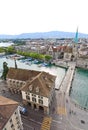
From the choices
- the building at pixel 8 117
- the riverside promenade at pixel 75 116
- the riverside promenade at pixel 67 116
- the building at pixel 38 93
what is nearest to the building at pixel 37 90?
the building at pixel 38 93

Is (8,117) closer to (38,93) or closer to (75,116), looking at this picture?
(38,93)

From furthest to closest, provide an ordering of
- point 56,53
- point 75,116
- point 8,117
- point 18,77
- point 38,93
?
point 56,53
point 18,77
point 75,116
point 38,93
point 8,117

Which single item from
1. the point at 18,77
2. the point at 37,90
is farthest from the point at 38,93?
the point at 18,77

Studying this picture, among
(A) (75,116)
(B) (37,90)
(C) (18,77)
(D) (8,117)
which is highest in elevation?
(C) (18,77)

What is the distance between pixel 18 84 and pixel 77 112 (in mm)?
26807

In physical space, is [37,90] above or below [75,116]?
above

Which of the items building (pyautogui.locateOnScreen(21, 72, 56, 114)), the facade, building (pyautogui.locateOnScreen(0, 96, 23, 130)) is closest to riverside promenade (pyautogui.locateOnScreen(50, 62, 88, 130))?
building (pyautogui.locateOnScreen(21, 72, 56, 114))

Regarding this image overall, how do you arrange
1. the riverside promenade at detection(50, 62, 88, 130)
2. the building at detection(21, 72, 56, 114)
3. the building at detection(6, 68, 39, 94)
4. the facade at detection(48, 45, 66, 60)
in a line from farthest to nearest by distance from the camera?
the facade at detection(48, 45, 66, 60) → the building at detection(6, 68, 39, 94) → the building at detection(21, 72, 56, 114) → the riverside promenade at detection(50, 62, 88, 130)

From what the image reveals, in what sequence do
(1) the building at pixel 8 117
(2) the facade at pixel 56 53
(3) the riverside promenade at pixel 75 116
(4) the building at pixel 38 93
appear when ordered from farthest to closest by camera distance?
(2) the facade at pixel 56 53, (4) the building at pixel 38 93, (3) the riverside promenade at pixel 75 116, (1) the building at pixel 8 117

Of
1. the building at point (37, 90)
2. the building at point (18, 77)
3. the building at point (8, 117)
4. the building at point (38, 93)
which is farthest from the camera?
the building at point (18, 77)

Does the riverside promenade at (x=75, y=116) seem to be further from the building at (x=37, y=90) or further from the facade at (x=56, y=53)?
the facade at (x=56, y=53)

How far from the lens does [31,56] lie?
137 meters

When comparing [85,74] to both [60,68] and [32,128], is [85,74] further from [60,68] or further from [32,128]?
[32,128]

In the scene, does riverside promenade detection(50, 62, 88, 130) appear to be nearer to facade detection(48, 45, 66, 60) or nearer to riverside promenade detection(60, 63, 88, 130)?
riverside promenade detection(60, 63, 88, 130)
